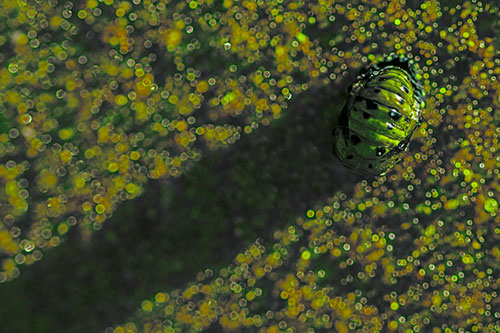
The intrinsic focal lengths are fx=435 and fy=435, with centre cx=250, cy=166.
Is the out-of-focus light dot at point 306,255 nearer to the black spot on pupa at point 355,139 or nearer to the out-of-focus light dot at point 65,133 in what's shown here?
the black spot on pupa at point 355,139

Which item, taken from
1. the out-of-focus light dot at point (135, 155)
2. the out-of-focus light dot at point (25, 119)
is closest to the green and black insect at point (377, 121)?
the out-of-focus light dot at point (135, 155)

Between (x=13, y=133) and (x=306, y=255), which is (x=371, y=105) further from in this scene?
(x=13, y=133)

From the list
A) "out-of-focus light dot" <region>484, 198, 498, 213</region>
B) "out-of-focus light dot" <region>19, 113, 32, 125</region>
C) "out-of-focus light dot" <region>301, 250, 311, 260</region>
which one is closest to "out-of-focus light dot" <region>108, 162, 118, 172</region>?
"out-of-focus light dot" <region>19, 113, 32, 125</region>

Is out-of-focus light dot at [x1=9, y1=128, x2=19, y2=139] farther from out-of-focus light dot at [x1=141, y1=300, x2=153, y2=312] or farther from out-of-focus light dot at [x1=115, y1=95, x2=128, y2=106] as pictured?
out-of-focus light dot at [x1=141, y1=300, x2=153, y2=312]

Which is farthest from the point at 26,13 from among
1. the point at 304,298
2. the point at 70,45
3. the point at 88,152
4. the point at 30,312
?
the point at 304,298

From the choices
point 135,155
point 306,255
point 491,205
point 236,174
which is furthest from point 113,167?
point 491,205

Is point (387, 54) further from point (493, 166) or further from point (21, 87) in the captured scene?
point (21, 87)
